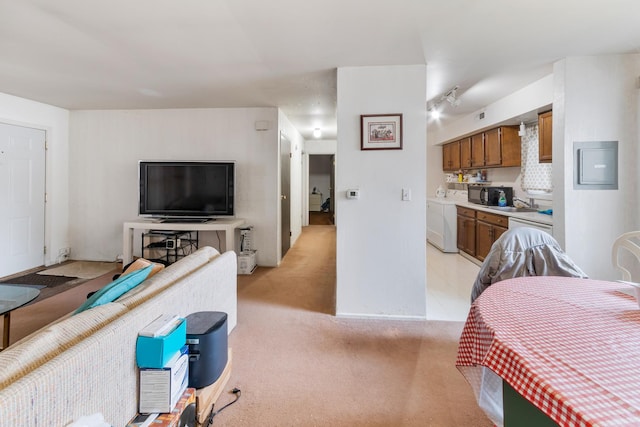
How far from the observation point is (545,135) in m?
3.44

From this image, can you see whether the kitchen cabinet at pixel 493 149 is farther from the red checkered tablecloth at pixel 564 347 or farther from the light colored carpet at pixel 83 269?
the light colored carpet at pixel 83 269

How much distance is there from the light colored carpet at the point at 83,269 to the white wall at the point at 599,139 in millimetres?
5407

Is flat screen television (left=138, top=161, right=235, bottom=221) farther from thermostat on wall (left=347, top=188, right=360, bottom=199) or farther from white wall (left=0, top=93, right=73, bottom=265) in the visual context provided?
thermostat on wall (left=347, top=188, right=360, bottom=199)

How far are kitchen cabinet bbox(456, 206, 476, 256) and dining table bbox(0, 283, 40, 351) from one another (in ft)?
16.6

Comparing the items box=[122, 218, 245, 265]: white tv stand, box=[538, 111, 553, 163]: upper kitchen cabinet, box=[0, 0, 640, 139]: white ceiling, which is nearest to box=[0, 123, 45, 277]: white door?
box=[0, 0, 640, 139]: white ceiling

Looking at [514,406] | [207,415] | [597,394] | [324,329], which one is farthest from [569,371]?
[324,329]

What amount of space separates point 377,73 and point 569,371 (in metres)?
2.64

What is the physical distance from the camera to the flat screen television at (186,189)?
4199 millimetres

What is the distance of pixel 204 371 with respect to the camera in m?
1.51

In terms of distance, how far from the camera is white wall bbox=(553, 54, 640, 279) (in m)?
2.56

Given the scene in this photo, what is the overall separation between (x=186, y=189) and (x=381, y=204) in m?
2.87

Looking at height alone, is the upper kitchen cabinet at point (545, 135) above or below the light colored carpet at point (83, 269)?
above

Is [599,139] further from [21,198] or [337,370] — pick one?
[21,198]

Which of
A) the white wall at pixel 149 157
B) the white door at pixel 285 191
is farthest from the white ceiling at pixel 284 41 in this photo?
the white door at pixel 285 191
